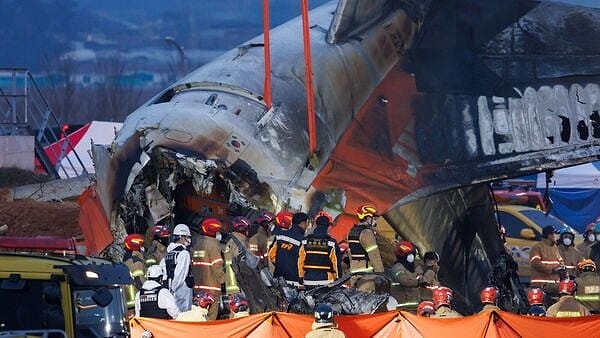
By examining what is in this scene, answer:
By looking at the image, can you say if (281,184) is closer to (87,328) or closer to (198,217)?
(198,217)

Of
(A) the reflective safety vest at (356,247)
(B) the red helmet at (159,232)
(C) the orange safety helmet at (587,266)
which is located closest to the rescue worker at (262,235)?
(B) the red helmet at (159,232)

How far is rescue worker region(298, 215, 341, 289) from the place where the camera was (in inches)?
648

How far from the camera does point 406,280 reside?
59.2ft

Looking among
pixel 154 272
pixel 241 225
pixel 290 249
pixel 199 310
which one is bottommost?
pixel 199 310

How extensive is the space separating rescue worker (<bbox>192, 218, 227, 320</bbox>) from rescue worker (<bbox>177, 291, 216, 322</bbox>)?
934 mm

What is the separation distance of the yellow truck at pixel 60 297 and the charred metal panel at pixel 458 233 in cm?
837

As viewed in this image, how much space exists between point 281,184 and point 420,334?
4.68 m

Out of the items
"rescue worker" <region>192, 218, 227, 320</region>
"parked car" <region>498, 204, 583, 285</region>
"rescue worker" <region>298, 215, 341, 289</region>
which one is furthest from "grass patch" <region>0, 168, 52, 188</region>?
"rescue worker" <region>298, 215, 341, 289</region>

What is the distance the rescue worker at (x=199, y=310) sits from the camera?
14836 millimetres

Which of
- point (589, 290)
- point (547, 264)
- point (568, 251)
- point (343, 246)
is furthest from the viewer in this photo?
point (568, 251)

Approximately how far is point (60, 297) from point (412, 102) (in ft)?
31.3

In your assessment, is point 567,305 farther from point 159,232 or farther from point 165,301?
point 159,232

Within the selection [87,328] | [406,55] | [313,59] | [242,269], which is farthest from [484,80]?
[87,328]

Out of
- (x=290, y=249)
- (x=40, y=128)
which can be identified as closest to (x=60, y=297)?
(x=290, y=249)
